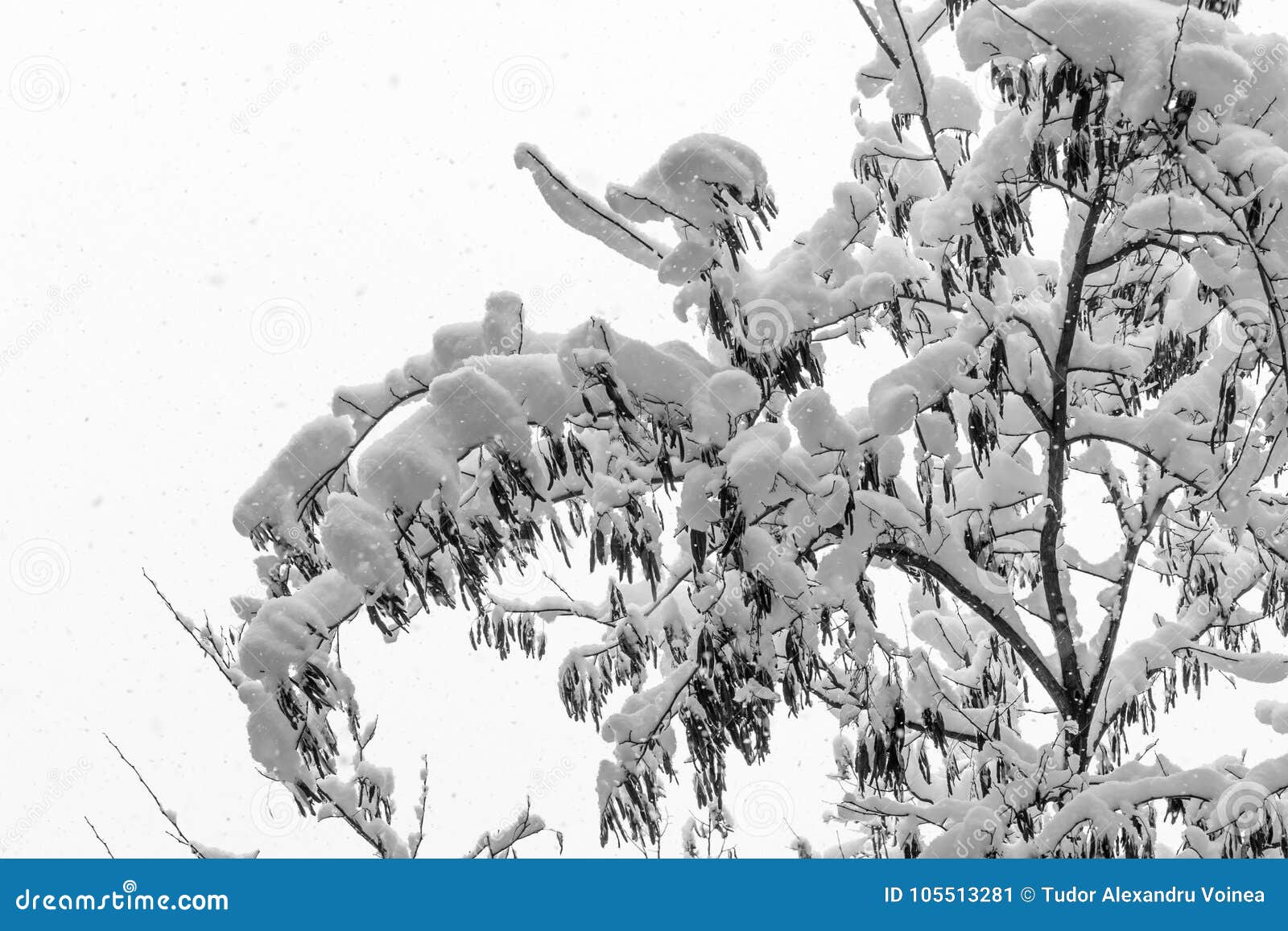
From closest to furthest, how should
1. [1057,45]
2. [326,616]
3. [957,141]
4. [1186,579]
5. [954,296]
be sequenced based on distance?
[326,616], [1057,45], [954,296], [957,141], [1186,579]

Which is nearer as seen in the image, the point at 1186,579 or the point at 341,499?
the point at 341,499

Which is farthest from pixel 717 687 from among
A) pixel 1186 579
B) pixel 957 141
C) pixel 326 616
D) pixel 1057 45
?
pixel 1186 579

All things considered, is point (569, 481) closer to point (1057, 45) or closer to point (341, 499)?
point (341, 499)

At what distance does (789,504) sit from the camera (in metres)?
3.37

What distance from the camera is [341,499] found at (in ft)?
8.99

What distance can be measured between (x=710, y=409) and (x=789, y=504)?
19.9 inches

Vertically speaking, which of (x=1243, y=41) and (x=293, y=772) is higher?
(x=1243, y=41)

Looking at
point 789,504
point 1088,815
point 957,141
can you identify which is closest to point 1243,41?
point 957,141

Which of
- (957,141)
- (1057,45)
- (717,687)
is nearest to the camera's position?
(1057,45)

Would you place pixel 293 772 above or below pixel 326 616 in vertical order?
below

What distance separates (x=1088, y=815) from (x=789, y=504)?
5.62ft

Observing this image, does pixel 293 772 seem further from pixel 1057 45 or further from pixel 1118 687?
pixel 1118 687

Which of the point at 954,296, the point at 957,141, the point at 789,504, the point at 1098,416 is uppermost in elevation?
the point at 957,141

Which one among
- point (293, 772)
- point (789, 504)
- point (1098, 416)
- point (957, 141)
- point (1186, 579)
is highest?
point (957, 141)
